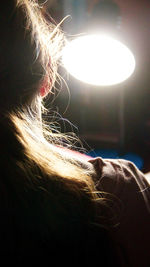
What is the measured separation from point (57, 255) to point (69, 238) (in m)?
0.04

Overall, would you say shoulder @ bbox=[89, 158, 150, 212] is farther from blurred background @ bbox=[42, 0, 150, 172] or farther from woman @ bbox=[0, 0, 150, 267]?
blurred background @ bbox=[42, 0, 150, 172]

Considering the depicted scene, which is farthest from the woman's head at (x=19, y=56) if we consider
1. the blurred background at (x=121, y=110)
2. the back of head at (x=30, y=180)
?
the blurred background at (x=121, y=110)

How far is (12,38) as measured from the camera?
1.79 feet

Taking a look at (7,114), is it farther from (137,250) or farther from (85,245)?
(137,250)

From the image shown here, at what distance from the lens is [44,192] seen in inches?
20.9

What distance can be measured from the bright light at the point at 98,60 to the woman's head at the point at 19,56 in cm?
47

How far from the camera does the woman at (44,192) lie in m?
0.50

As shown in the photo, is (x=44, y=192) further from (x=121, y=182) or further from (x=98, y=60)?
(x=98, y=60)

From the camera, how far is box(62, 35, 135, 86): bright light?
1092mm

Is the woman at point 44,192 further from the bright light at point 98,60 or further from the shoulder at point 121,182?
the bright light at point 98,60

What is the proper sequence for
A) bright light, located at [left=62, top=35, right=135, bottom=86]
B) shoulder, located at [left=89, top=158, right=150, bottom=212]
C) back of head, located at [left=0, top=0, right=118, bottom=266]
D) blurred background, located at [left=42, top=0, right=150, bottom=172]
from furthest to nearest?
1. blurred background, located at [left=42, top=0, right=150, bottom=172]
2. bright light, located at [left=62, top=35, right=135, bottom=86]
3. shoulder, located at [left=89, top=158, right=150, bottom=212]
4. back of head, located at [left=0, top=0, right=118, bottom=266]

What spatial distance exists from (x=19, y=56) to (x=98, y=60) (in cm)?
66

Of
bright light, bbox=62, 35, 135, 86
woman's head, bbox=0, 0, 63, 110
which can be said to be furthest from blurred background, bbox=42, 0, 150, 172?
woman's head, bbox=0, 0, 63, 110

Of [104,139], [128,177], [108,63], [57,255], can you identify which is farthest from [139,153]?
[57,255]
